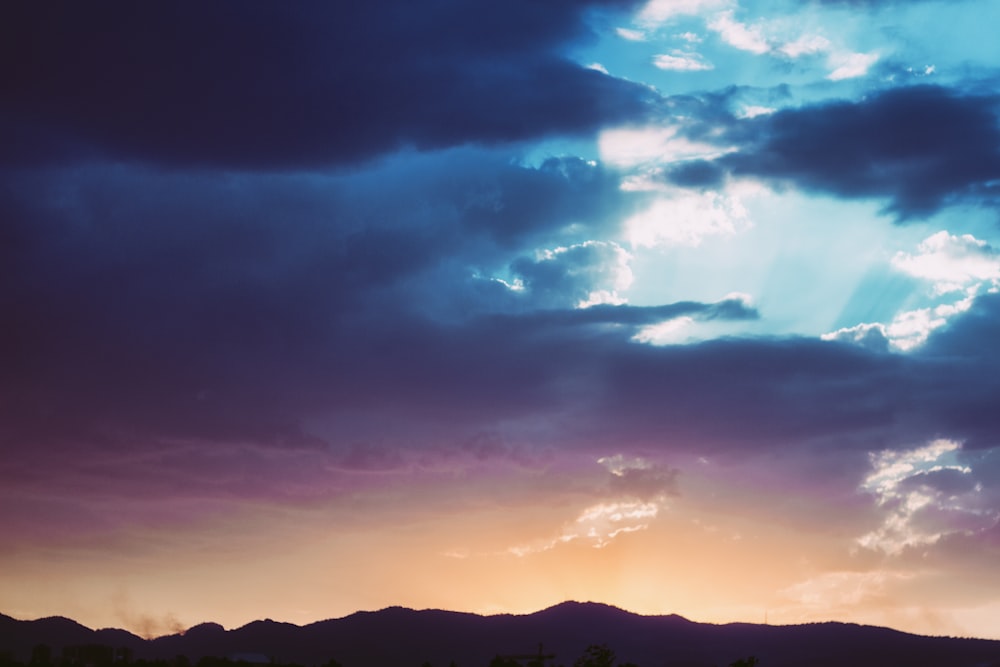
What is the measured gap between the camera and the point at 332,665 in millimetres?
96188

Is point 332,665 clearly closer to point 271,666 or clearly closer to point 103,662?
point 271,666

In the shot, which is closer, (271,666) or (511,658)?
(271,666)

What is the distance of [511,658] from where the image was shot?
90.4 meters

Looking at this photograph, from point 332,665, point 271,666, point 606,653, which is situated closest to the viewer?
point 271,666

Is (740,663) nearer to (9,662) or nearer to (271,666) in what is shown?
(271,666)

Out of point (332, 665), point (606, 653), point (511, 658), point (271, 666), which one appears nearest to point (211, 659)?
point (332, 665)

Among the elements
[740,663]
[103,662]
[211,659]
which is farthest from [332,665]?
[740,663]

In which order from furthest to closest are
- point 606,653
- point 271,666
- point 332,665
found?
point 332,665, point 606,653, point 271,666

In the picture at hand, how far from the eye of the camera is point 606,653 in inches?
3538

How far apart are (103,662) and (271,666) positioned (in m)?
26.7

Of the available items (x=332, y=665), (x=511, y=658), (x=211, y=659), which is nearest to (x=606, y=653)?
(x=511, y=658)

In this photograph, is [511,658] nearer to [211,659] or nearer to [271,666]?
[271,666]

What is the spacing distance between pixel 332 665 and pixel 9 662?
25.4m

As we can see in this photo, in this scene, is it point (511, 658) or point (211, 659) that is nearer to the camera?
point (511, 658)
